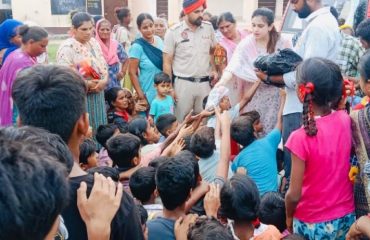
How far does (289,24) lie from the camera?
21.4ft

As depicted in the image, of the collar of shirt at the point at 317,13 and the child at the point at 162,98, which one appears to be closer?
the collar of shirt at the point at 317,13

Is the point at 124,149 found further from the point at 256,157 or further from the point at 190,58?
the point at 190,58

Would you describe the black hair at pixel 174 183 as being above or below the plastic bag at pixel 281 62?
below

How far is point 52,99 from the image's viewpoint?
1.58 metres

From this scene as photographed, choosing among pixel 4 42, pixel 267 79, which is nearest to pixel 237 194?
pixel 267 79

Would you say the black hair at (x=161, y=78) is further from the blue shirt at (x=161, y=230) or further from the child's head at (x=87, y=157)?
the blue shirt at (x=161, y=230)

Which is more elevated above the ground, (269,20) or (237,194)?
(269,20)

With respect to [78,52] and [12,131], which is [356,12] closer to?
[78,52]

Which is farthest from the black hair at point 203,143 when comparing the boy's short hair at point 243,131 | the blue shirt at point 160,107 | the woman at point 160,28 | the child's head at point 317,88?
the woman at point 160,28

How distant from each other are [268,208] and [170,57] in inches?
115

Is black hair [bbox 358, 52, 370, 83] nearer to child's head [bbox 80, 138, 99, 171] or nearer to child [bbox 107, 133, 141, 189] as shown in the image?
child [bbox 107, 133, 141, 189]

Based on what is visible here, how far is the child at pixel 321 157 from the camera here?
2213mm

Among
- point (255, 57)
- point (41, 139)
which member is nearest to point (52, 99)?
point (41, 139)

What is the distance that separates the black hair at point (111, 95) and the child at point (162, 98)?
20.1 inches
